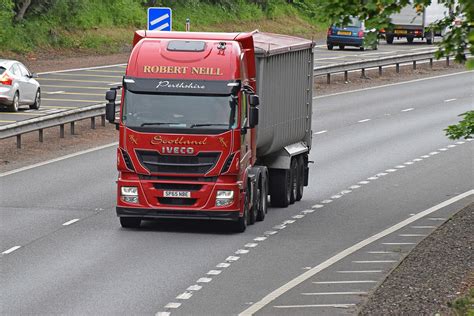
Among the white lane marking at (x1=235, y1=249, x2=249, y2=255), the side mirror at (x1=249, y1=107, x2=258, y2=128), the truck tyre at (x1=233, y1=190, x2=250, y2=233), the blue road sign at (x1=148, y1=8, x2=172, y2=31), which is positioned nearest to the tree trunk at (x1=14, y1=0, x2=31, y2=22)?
the blue road sign at (x1=148, y1=8, x2=172, y2=31)

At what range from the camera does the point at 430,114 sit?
4288 cm

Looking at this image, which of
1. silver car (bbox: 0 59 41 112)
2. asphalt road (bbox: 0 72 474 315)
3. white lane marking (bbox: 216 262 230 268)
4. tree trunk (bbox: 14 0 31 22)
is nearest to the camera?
asphalt road (bbox: 0 72 474 315)

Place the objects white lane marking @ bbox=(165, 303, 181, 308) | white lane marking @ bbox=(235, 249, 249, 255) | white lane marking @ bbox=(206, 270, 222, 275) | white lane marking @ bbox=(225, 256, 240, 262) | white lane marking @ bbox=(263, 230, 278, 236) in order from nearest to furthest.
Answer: white lane marking @ bbox=(165, 303, 181, 308) < white lane marking @ bbox=(206, 270, 222, 275) < white lane marking @ bbox=(225, 256, 240, 262) < white lane marking @ bbox=(235, 249, 249, 255) < white lane marking @ bbox=(263, 230, 278, 236)

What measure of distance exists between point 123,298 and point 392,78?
1546 inches

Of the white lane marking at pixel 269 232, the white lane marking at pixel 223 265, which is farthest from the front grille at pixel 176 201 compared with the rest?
the white lane marking at pixel 223 265

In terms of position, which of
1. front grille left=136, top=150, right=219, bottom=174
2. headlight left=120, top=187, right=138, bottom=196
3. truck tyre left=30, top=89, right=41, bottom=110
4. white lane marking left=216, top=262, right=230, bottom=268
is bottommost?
truck tyre left=30, top=89, right=41, bottom=110

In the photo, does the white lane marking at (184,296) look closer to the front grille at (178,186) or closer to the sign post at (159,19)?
the front grille at (178,186)

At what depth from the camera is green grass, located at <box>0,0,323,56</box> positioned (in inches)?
2388

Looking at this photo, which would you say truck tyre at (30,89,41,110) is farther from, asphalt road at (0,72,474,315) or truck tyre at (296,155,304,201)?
truck tyre at (296,155,304,201)

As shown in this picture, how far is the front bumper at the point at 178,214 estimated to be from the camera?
21125mm

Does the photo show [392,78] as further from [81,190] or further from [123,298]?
[123,298]

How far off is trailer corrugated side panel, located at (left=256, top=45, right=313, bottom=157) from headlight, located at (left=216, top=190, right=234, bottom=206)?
1922 millimetres

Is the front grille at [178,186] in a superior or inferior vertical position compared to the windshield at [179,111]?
inferior

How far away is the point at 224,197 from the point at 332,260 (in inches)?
106
